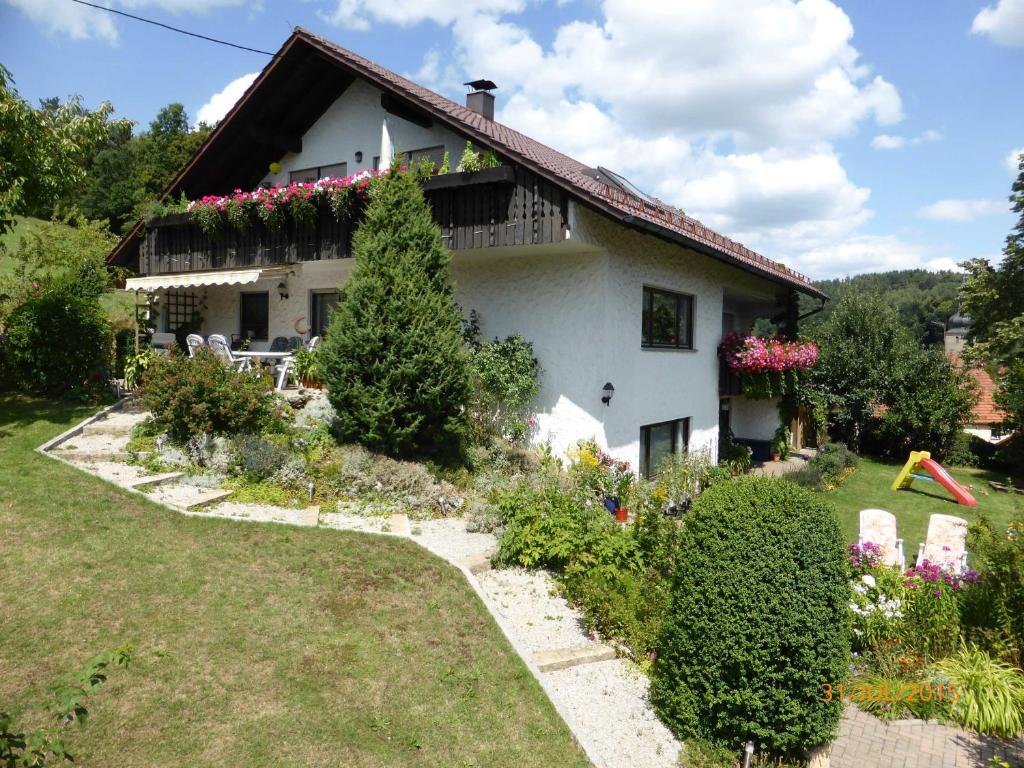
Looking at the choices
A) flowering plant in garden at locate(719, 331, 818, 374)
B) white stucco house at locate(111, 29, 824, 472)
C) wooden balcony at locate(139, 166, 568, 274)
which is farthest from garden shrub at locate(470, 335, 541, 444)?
flowering plant in garden at locate(719, 331, 818, 374)

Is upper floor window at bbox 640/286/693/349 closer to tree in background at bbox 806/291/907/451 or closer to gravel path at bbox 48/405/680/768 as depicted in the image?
gravel path at bbox 48/405/680/768

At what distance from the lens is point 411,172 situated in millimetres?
11852

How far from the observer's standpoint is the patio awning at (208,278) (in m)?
15.5

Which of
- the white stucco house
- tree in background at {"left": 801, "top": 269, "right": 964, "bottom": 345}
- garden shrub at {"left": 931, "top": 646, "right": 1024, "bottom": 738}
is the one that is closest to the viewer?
garden shrub at {"left": 931, "top": 646, "right": 1024, "bottom": 738}

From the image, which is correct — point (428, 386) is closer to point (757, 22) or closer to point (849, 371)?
point (757, 22)

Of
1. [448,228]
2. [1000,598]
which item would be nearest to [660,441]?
[448,228]

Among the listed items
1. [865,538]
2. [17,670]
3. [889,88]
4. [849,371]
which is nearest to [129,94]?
[17,670]

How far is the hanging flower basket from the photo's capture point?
57.3 feet

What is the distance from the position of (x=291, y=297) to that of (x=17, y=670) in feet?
46.8

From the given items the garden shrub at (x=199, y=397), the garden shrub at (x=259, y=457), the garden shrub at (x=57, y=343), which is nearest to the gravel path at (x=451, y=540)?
the garden shrub at (x=259, y=457)

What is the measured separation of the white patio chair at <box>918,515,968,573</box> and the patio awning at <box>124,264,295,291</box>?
14219 millimetres

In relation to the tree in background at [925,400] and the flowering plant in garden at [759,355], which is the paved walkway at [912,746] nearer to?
the flowering plant in garden at [759,355]

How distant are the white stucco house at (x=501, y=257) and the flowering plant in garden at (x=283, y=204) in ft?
1.29

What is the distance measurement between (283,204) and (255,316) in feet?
18.6
